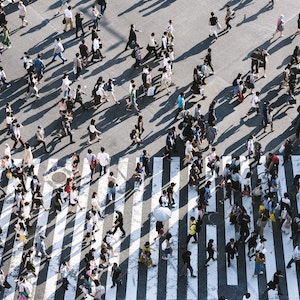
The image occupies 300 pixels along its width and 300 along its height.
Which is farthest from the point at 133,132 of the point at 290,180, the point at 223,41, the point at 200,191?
the point at 223,41

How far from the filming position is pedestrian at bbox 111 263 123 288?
2469 cm

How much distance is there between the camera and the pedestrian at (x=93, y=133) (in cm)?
3062

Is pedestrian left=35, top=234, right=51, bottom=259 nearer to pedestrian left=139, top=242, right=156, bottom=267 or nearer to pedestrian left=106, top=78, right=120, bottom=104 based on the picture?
pedestrian left=139, top=242, right=156, bottom=267

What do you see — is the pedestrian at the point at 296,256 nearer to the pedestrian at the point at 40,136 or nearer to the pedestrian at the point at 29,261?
the pedestrian at the point at 29,261

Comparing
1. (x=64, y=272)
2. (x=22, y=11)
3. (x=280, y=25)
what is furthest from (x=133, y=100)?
(x=64, y=272)

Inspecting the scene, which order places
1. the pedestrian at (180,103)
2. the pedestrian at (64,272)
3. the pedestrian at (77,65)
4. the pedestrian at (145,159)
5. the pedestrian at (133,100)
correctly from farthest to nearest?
the pedestrian at (77,65)
the pedestrian at (133,100)
the pedestrian at (180,103)
the pedestrian at (145,159)
the pedestrian at (64,272)

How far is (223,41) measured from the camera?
37.3m

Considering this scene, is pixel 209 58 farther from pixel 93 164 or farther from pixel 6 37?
pixel 6 37

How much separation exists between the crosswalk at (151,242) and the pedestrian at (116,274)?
0.32m

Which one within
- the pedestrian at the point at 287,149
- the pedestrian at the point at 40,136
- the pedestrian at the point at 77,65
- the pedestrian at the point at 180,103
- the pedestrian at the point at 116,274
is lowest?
the pedestrian at the point at 116,274

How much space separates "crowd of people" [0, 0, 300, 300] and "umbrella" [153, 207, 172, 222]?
0.65 metres

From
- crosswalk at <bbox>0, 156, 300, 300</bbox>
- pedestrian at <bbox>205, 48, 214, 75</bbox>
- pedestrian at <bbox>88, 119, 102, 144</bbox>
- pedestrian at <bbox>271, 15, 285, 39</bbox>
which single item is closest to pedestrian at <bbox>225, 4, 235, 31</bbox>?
pedestrian at <bbox>271, 15, 285, 39</bbox>

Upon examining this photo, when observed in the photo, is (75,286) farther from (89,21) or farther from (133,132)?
(89,21)

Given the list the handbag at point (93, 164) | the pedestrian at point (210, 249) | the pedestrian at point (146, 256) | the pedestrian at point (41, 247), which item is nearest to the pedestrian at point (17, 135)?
the handbag at point (93, 164)
